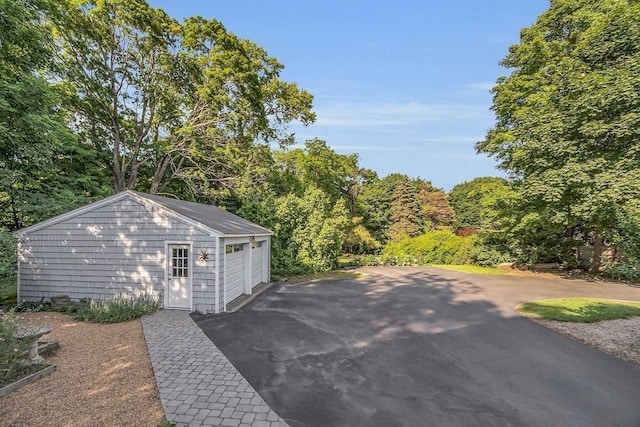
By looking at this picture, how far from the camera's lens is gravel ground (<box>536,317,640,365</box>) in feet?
20.7

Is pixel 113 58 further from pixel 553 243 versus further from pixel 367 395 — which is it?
pixel 553 243

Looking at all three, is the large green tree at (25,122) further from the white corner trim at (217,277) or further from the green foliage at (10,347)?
the white corner trim at (217,277)

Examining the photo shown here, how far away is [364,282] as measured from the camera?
1520 cm

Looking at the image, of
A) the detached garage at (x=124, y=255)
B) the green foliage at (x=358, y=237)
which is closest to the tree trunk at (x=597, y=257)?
the green foliage at (x=358, y=237)

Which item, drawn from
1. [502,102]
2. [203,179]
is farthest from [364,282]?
[502,102]

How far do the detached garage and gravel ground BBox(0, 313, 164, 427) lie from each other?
250 cm

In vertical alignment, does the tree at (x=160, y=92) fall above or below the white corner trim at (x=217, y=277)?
above

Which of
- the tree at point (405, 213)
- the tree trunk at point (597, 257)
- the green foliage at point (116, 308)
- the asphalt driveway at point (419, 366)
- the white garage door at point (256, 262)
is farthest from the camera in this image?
the tree at point (405, 213)

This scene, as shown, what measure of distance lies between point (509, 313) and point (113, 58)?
68.1ft

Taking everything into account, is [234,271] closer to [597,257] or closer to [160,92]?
[160,92]

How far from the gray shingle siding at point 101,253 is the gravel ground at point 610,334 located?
33.9 ft

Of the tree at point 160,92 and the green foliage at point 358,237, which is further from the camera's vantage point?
the green foliage at point 358,237

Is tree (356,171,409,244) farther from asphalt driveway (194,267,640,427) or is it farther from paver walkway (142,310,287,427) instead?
paver walkway (142,310,287,427)

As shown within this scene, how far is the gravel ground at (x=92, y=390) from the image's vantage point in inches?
151
